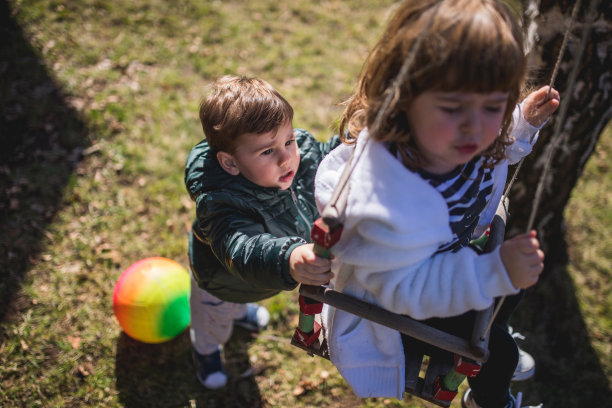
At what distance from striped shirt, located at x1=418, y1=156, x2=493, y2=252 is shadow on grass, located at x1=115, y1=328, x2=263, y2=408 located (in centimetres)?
195

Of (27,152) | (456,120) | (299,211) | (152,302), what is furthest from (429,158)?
(27,152)

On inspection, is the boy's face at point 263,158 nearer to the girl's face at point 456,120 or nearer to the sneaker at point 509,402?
the girl's face at point 456,120

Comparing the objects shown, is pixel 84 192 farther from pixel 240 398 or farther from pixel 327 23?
pixel 327 23

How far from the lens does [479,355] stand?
1.60 metres

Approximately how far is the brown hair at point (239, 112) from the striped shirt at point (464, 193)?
0.82 meters

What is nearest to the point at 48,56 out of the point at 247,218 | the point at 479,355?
the point at 247,218

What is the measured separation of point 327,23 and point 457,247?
16.4 ft

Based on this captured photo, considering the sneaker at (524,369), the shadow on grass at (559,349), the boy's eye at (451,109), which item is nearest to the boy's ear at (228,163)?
the boy's eye at (451,109)

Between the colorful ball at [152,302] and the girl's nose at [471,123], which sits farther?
the colorful ball at [152,302]

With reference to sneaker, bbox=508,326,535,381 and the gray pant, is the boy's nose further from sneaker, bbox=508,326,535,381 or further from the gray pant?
sneaker, bbox=508,326,535,381

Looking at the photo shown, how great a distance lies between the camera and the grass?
125 inches

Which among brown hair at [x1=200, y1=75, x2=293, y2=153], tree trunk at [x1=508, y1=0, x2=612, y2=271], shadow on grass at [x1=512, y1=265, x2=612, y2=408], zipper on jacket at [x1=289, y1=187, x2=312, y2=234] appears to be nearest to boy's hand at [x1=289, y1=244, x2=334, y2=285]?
zipper on jacket at [x1=289, y1=187, x2=312, y2=234]

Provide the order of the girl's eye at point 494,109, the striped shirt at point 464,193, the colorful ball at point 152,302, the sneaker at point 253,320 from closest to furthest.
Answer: the girl's eye at point 494,109, the striped shirt at point 464,193, the colorful ball at point 152,302, the sneaker at point 253,320

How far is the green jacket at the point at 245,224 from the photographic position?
1916mm
